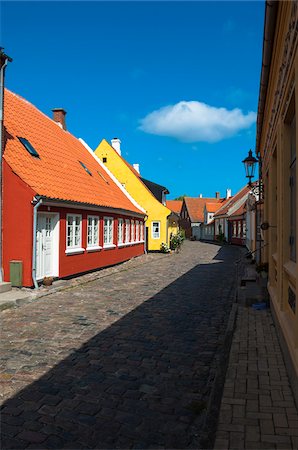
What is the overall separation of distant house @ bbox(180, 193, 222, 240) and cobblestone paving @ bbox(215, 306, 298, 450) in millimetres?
59259

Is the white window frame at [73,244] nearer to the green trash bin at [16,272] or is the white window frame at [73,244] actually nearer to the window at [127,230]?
the green trash bin at [16,272]

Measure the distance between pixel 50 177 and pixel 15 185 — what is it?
2.06 meters

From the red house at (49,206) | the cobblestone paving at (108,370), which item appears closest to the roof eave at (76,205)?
the red house at (49,206)

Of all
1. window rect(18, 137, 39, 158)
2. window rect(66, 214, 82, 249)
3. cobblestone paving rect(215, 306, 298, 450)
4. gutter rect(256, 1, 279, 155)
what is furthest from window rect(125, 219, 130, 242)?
cobblestone paving rect(215, 306, 298, 450)

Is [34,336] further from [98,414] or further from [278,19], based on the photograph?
[278,19]

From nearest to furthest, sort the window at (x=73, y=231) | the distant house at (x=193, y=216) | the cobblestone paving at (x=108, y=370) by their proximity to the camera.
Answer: the cobblestone paving at (x=108, y=370), the window at (x=73, y=231), the distant house at (x=193, y=216)

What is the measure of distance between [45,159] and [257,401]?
11.4 metres

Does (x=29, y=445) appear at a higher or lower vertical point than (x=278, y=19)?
lower

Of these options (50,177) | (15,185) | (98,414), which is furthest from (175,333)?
(50,177)

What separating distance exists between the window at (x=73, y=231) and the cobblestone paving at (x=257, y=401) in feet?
27.0

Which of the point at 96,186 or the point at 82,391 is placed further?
the point at 96,186

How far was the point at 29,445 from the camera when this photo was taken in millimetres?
3158

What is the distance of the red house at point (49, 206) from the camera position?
34.5 ft

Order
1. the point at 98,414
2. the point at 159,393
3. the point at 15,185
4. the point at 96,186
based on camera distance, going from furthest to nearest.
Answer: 1. the point at 96,186
2. the point at 15,185
3. the point at 159,393
4. the point at 98,414
